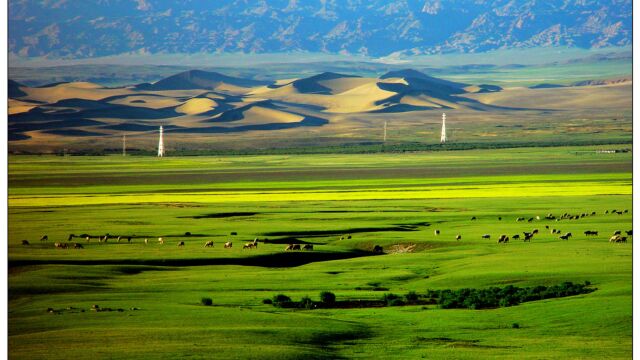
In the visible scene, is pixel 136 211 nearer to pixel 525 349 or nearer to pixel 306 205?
pixel 306 205

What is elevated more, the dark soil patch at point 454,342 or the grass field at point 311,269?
the dark soil patch at point 454,342

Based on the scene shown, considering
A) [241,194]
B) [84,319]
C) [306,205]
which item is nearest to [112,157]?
[241,194]

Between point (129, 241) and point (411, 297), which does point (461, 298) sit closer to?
point (411, 297)

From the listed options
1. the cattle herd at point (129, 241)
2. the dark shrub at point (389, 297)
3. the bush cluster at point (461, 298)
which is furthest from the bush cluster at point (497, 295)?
the cattle herd at point (129, 241)

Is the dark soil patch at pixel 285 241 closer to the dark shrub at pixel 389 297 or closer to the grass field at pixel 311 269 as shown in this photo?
the grass field at pixel 311 269

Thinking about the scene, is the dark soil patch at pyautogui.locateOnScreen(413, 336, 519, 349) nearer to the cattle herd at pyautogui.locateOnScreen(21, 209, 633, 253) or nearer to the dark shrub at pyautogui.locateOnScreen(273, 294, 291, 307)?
the dark shrub at pyautogui.locateOnScreen(273, 294, 291, 307)

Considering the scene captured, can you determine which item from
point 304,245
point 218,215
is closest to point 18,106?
point 218,215
